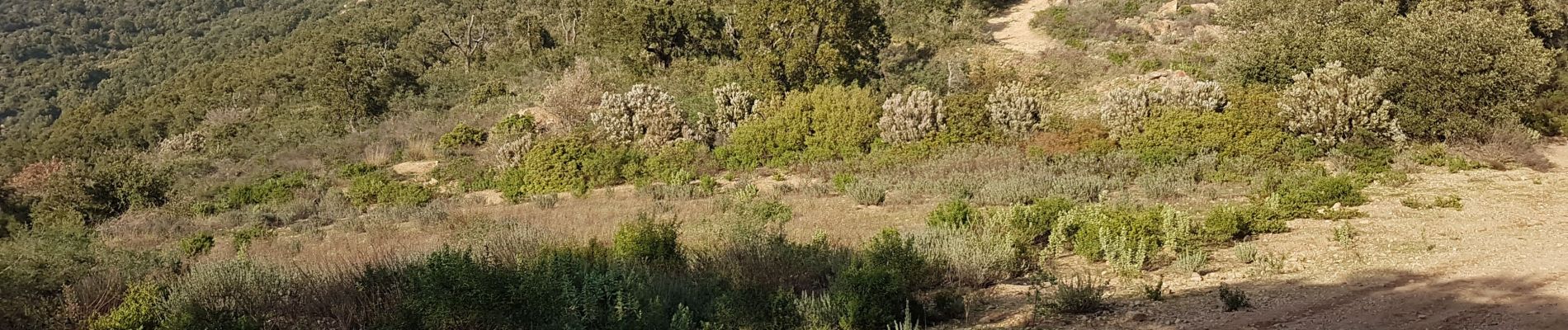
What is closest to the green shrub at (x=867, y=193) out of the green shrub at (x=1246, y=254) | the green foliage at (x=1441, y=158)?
the green shrub at (x=1246, y=254)

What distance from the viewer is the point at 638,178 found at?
48.9 feet

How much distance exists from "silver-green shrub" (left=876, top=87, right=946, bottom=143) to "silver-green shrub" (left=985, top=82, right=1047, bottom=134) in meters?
1.01

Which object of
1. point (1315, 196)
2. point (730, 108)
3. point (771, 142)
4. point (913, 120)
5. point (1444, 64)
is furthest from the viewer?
point (730, 108)

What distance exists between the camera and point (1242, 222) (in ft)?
25.3

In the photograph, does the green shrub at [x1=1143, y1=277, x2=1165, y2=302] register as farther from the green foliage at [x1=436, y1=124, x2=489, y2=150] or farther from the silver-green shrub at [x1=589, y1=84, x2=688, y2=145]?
the green foliage at [x1=436, y1=124, x2=489, y2=150]

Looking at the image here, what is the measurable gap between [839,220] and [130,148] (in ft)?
123

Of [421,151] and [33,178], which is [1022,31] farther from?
[33,178]

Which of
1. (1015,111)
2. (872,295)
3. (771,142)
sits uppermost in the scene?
(872,295)

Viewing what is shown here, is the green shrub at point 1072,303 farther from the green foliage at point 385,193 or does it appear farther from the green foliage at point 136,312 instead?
the green foliage at point 385,193

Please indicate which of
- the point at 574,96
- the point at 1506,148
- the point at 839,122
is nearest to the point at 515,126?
the point at 574,96

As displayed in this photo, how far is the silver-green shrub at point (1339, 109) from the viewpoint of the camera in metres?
12.0

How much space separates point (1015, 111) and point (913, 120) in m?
1.92

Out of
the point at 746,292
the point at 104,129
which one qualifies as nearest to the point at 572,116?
the point at 746,292

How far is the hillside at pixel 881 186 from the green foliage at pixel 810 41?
0.29ft
